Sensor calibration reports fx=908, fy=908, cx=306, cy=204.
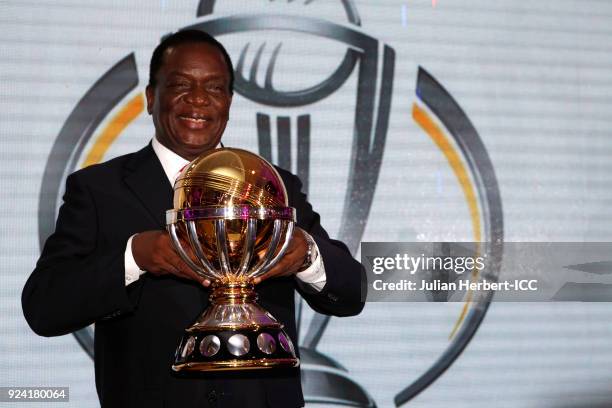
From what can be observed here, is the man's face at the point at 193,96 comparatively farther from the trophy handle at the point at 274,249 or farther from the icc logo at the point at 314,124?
the icc logo at the point at 314,124

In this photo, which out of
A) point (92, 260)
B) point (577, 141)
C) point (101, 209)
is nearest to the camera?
point (92, 260)

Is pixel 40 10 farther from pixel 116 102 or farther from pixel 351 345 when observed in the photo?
pixel 351 345

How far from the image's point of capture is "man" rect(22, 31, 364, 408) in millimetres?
1643

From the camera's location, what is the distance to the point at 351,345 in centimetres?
277

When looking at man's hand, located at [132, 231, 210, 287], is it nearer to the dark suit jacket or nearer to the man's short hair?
the dark suit jacket

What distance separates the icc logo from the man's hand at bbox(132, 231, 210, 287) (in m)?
1.35

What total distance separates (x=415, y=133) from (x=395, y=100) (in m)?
0.12

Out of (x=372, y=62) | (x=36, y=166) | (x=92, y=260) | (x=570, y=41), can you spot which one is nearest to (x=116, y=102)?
(x=36, y=166)

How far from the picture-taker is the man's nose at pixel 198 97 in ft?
5.75

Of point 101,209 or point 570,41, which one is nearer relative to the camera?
point 101,209

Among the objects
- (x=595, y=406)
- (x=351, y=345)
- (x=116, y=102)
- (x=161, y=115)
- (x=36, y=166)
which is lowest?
(x=595, y=406)

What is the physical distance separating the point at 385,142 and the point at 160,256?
1506 millimetres

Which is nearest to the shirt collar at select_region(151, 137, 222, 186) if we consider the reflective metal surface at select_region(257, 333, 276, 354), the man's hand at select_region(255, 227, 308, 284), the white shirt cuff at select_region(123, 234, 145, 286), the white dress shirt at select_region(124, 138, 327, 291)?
the white dress shirt at select_region(124, 138, 327, 291)

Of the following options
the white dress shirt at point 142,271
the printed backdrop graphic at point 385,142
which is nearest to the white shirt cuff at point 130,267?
the white dress shirt at point 142,271
